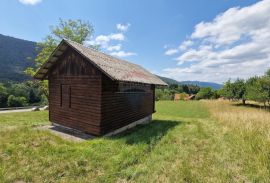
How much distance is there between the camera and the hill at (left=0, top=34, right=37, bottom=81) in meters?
88.4

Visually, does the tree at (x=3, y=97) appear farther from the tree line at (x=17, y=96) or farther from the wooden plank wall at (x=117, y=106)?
the wooden plank wall at (x=117, y=106)

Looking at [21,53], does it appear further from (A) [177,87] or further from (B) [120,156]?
(B) [120,156]

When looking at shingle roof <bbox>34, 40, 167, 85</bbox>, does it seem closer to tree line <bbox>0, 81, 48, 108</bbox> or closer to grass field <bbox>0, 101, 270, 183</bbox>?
grass field <bbox>0, 101, 270, 183</bbox>

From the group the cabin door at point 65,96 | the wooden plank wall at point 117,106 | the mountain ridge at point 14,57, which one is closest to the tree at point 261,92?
the wooden plank wall at point 117,106

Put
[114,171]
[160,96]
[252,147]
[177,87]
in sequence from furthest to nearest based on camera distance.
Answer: [177,87]
[160,96]
[252,147]
[114,171]

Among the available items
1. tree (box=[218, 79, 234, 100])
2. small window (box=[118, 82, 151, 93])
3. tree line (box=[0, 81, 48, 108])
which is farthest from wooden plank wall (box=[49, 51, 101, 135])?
tree (box=[218, 79, 234, 100])

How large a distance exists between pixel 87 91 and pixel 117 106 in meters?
1.85

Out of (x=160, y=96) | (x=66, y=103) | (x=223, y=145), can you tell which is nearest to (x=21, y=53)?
(x=160, y=96)

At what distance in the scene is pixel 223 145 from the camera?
7.46 m

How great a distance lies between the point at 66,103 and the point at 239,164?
8.89 metres

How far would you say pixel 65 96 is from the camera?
10.1m

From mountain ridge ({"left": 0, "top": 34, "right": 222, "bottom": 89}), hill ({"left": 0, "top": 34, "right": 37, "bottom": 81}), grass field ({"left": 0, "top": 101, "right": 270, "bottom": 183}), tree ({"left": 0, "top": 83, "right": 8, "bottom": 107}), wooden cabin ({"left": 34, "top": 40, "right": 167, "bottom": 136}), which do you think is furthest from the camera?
hill ({"left": 0, "top": 34, "right": 37, "bottom": 81})

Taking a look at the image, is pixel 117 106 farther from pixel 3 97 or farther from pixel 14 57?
pixel 14 57

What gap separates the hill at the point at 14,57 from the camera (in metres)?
88.4
